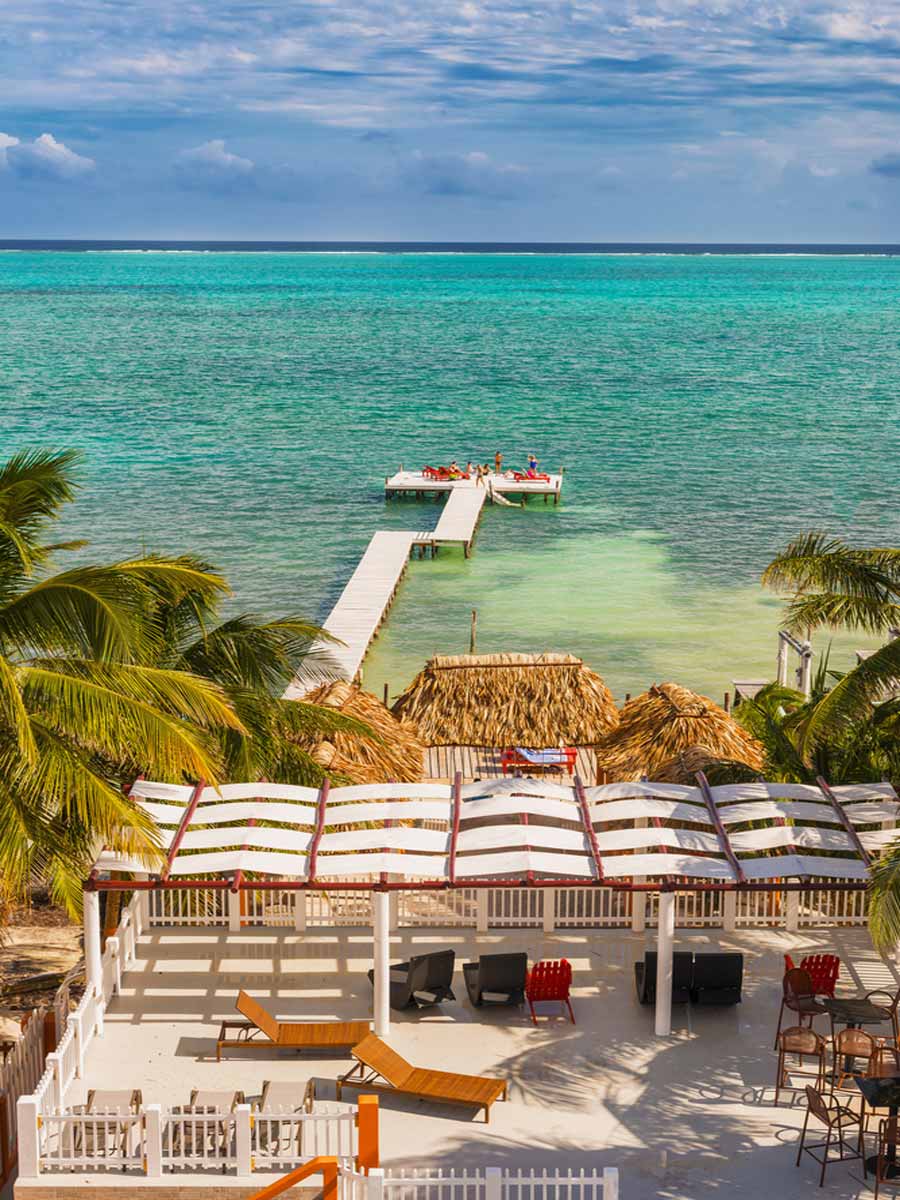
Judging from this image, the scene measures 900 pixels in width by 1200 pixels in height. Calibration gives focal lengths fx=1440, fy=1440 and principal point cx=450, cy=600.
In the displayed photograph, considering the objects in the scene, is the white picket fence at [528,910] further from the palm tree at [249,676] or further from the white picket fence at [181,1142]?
the white picket fence at [181,1142]

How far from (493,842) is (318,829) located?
5.71ft

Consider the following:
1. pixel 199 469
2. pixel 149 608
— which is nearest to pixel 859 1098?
pixel 149 608

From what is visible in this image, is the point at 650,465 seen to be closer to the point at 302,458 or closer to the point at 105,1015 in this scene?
the point at 302,458

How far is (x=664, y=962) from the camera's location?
13.4m

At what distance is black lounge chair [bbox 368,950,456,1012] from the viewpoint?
1373cm

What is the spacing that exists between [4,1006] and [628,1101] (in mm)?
7499

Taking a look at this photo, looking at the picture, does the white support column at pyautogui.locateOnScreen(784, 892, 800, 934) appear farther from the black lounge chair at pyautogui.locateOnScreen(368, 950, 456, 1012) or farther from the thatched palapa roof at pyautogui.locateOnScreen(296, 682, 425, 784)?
the thatched palapa roof at pyautogui.locateOnScreen(296, 682, 425, 784)

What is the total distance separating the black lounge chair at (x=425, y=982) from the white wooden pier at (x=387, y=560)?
27.8ft

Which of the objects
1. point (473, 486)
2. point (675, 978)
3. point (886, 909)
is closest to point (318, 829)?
point (675, 978)

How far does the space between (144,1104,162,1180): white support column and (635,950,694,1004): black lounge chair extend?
5079 mm

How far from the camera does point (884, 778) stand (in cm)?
1670

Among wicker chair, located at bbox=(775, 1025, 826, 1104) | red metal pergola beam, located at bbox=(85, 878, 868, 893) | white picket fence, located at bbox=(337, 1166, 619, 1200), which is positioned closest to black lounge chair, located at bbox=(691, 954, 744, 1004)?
red metal pergola beam, located at bbox=(85, 878, 868, 893)

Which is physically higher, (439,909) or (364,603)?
(364,603)

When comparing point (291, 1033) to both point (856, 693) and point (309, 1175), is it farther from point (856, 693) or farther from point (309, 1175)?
point (856, 693)
